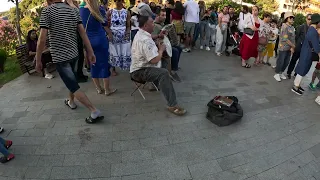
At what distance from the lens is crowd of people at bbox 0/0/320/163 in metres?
3.11

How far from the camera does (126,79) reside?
209 inches

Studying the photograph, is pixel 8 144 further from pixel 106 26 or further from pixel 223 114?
pixel 223 114

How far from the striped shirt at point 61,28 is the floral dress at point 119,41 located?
150 centimetres

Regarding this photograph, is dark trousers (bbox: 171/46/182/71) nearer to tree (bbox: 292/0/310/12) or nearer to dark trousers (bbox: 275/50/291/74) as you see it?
dark trousers (bbox: 275/50/291/74)

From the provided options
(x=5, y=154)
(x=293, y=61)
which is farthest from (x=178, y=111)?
(x=293, y=61)

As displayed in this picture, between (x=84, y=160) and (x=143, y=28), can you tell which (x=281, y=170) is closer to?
(x=84, y=160)

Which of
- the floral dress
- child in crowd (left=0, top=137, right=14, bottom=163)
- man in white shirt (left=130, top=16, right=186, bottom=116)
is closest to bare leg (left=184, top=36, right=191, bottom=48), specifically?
the floral dress

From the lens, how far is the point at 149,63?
3.78m

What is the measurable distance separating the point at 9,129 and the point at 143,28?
251 centimetres

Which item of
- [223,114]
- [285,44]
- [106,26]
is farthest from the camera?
[285,44]

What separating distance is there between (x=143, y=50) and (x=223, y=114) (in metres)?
1.56

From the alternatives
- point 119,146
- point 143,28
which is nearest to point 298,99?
point 143,28

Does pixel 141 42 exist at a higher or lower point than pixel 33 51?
higher

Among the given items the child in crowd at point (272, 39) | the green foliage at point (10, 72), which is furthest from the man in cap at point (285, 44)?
the green foliage at point (10, 72)
